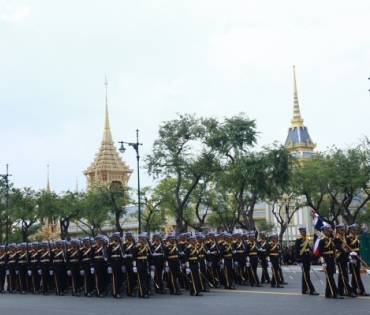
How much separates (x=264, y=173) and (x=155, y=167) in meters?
6.43

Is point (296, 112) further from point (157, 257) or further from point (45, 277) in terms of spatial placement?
point (157, 257)

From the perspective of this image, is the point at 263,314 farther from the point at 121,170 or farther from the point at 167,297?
the point at 121,170

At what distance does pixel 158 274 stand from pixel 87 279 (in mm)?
2288

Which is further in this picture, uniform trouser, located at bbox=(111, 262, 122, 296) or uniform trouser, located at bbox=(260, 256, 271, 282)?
uniform trouser, located at bbox=(260, 256, 271, 282)

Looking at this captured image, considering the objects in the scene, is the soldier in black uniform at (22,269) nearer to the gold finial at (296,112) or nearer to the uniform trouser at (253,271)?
the uniform trouser at (253,271)

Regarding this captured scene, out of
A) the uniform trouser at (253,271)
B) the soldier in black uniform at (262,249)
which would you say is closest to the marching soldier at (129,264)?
the uniform trouser at (253,271)

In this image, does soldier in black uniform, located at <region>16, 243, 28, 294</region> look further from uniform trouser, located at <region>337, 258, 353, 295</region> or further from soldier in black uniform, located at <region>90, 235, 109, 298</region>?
uniform trouser, located at <region>337, 258, 353, 295</region>

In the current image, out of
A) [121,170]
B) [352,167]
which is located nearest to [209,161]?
[352,167]

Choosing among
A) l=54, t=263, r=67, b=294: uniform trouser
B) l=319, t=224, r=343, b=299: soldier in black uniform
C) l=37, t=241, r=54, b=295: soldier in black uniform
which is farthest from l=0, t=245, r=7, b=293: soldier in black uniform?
l=319, t=224, r=343, b=299: soldier in black uniform

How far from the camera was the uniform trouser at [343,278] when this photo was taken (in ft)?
51.5

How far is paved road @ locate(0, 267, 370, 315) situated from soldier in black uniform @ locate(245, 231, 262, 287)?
111 centimetres

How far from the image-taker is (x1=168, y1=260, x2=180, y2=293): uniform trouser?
62.5 ft

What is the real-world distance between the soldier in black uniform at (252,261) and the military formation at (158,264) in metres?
0.03

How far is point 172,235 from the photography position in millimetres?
19672
